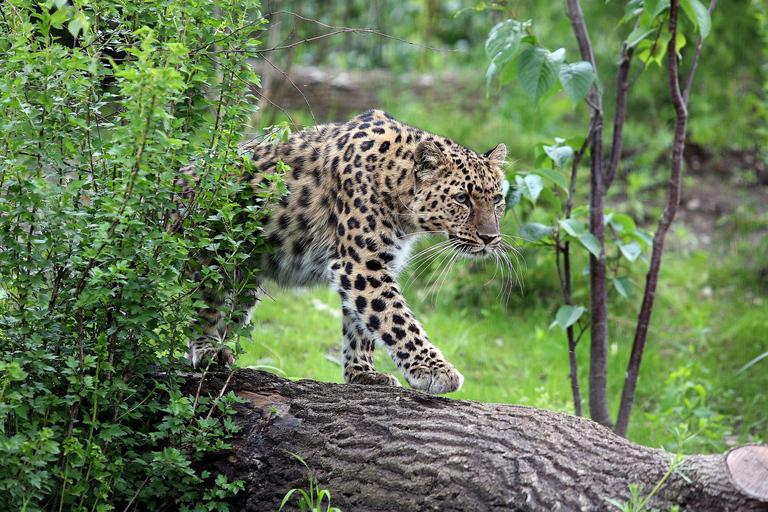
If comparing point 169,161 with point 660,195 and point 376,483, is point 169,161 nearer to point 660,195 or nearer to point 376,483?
point 376,483

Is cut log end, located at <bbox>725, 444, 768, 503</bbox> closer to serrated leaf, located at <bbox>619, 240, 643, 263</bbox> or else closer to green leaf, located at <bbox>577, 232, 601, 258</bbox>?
green leaf, located at <bbox>577, 232, 601, 258</bbox>

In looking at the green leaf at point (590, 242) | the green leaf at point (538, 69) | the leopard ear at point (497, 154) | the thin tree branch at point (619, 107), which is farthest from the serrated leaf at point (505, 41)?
the green leaf at point (590, 242)

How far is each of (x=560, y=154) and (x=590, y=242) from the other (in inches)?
25.5

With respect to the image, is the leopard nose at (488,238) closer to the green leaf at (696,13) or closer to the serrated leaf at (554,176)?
the serrated leaf at (554,176)

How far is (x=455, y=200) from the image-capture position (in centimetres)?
509

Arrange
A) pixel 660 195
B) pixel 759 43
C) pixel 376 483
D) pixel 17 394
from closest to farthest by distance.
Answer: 1. pixel 17 394
2. pixel 376 483
3. pixel 759 43
4. pixel 660 195

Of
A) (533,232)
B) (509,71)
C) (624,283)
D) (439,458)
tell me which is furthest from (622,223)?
(439,458)

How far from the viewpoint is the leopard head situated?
5066 millimetres

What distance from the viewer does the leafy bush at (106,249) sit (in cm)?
319

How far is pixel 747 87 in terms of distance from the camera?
11.9m

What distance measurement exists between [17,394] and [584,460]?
2.57 metres

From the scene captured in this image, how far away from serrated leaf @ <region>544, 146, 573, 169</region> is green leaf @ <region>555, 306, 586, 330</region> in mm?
1066

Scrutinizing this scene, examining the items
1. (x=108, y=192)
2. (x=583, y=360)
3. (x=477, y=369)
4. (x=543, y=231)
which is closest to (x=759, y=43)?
(x=583, y=360)

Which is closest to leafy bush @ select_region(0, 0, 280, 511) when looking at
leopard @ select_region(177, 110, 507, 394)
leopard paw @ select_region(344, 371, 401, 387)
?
leopard @ select_region(177, 110, 507, 394)
